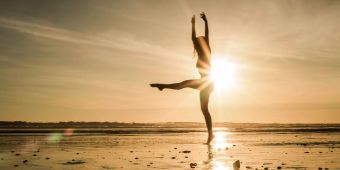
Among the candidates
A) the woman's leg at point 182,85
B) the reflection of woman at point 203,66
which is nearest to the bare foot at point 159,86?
the woman's leg at point 182,85

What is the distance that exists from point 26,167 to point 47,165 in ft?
2.20

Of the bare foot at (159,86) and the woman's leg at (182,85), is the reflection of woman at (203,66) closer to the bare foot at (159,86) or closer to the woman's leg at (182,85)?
the woman's leg at (182,85)

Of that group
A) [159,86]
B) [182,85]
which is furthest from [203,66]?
[159,86]

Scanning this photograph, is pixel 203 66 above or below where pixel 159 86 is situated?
above

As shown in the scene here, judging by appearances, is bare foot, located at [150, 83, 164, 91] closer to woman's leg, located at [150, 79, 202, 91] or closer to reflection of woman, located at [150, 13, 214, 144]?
woman's leg, located at [150, 79, 202, 91]

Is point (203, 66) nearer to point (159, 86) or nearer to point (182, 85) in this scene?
point (182, 85)

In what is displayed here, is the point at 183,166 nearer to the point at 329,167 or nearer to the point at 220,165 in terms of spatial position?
the point at 220,165

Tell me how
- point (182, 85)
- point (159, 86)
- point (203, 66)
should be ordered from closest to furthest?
1. point (182, 85)
2. point (159, 86)
3. point (203, 66)

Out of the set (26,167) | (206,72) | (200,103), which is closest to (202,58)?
(206,72)

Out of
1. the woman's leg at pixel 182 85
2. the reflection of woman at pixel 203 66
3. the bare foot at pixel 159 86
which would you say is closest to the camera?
the woman's leg at pixel 182 85

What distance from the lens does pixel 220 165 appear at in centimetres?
1236

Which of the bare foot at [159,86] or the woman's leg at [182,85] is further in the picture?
the bare foot at [159,86]

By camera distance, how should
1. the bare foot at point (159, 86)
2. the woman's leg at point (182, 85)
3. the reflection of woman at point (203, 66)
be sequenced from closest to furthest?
the woman's leg at point (182, 85)
the bare foot at point (159, 86)
the reflection of woman at point (203, 66)

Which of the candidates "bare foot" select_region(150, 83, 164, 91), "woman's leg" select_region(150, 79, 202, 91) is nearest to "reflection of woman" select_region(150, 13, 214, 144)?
"woman's leg" select_region(150, 79, 202, 91)
